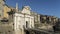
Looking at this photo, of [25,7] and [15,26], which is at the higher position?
[25,7]

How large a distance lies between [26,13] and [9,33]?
6.55 metres

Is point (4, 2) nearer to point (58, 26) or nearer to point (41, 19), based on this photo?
point (41, 19)

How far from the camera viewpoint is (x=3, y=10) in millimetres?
49875

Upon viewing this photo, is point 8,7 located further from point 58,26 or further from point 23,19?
point 58,26

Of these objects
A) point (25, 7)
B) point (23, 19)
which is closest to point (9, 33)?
point (23, 19)

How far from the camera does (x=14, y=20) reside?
116 feet

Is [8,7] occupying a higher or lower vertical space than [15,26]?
higher

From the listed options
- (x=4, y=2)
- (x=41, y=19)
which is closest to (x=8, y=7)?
(x=4, y=2)

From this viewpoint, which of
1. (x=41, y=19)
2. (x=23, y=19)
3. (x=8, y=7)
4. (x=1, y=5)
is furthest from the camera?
(x=41, y=19)

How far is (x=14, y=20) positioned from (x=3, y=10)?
15.3 m

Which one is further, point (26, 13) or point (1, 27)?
point (26, 13)

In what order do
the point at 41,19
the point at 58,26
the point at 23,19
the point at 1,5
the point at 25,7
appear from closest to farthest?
the point at 58,26 → the point at 23,19 → the point at 25,7 → the point at 1,5 → the point at 41,19

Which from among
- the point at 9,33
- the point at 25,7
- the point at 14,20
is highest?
the point at 25,7

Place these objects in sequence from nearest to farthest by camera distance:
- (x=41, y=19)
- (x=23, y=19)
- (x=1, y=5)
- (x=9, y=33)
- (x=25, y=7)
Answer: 1. (x=9, y=33)
2. (x=23, y=19)
3. (x=25, y=7)
4. (x=1, y=5)
5. (x=41, y=19)
